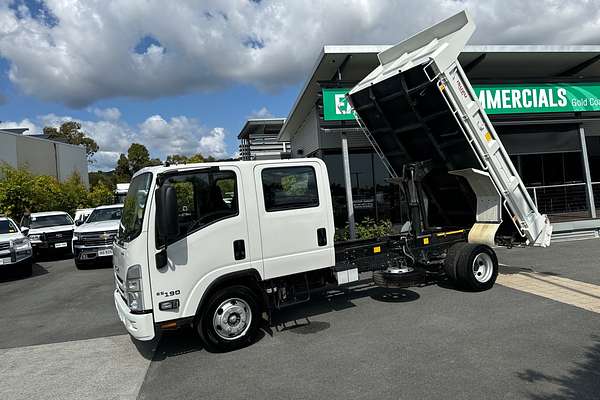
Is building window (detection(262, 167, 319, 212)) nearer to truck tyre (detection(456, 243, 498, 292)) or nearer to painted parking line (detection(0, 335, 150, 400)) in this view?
painted parking line (detection(0, 335, 150, 400))

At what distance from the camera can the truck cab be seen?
474 cm

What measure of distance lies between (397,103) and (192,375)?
497 centimetres

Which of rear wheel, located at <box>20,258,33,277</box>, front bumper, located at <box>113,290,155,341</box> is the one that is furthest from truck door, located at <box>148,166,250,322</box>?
rear wheel, located at <box>20,258,33,277</box>

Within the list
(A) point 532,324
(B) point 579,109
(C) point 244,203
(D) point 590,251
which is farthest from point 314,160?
(B) point 579,109

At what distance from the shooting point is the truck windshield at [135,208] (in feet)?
16.1

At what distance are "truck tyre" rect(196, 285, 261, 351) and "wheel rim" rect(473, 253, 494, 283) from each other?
3.91 m

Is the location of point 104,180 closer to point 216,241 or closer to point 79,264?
point 79,264

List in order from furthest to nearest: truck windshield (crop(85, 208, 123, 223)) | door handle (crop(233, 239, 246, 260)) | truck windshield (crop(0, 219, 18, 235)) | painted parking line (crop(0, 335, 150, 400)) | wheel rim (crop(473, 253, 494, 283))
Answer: truck windshield (crop(85, 208, 123, 223))
truck windshield (crop(0, 219, 18, 235))
wheel rim (crop(473, 253, 494, 283))
door handle (crop(233, 239, 246, 260))
painted parking line (crop(0, 335, 150, 400))

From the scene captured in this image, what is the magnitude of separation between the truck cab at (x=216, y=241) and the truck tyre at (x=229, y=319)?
0.01 meters

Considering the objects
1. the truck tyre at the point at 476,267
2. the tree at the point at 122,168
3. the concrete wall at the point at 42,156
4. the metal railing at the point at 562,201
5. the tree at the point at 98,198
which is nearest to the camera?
the truck tyre at the point at 476,267

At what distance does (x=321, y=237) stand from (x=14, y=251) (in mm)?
10188

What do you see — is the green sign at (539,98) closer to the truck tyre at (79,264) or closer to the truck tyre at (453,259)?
the truck tyre at (453,259)

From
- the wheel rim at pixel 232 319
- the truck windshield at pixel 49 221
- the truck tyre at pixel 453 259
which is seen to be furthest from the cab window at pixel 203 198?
the truck windshield at pixel 49 221

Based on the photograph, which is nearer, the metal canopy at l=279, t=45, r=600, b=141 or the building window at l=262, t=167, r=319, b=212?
the building window at l=262, t=167, r=319, b=212
